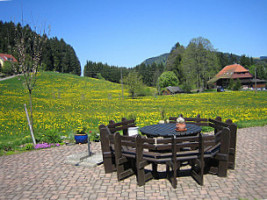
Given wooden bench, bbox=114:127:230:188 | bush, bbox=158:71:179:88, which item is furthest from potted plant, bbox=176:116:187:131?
bush, bbox=158:71:179:88

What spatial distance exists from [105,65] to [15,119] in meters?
124

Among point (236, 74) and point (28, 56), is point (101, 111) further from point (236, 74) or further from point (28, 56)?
point (236, 74)

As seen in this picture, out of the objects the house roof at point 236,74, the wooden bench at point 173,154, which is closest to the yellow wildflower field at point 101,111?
the wooden bench at point 173,154

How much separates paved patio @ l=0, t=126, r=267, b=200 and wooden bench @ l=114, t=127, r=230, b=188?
23 cm

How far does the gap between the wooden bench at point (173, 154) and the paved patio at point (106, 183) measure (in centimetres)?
23

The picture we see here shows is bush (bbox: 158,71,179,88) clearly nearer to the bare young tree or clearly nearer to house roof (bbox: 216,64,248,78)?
house roof (bbox: 216,64,248,78)

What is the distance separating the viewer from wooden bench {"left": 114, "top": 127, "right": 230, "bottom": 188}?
5.27 metres

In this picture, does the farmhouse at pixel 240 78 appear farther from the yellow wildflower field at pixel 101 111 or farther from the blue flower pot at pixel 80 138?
the blue flower pot at pixel 80 138

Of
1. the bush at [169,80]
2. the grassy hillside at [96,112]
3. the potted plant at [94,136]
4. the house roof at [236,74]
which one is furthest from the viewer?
the bush at [169,80]

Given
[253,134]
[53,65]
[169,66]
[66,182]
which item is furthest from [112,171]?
[53,65]

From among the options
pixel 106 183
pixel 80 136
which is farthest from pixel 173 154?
pixel 80 136

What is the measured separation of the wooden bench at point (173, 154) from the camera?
5.27m

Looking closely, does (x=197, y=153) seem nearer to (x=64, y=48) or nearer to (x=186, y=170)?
(x=186, y=170)

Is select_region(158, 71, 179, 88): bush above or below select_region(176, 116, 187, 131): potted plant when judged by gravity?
above
